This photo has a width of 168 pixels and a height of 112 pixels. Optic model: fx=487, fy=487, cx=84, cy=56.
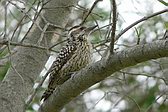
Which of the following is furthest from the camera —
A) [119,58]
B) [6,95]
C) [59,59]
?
[59,59]

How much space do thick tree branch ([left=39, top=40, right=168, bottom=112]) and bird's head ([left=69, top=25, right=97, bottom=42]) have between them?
1.32 m

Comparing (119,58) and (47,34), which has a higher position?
(119,58)

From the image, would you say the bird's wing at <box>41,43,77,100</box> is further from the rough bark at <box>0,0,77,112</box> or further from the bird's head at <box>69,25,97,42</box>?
the rough bark at <box>0,0,77,112</box>

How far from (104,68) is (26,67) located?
1.17 metres

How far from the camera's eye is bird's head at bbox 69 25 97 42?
4332 mm

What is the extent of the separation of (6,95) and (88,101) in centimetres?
267

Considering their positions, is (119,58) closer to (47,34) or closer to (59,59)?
(47,34)

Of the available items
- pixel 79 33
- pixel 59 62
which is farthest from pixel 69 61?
pixel 79 33

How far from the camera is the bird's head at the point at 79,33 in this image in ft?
14.2

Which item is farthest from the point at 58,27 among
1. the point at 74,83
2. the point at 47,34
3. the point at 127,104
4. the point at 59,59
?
the point at 127,104

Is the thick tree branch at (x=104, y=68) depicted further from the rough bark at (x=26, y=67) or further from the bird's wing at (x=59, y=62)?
the bird's wing at (x=59, y=62)

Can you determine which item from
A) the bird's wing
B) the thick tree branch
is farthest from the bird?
the thick tree branch

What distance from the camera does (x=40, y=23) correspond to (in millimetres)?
3789

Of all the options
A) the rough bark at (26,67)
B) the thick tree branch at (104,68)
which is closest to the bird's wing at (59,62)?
the rough bark at (26,67)
